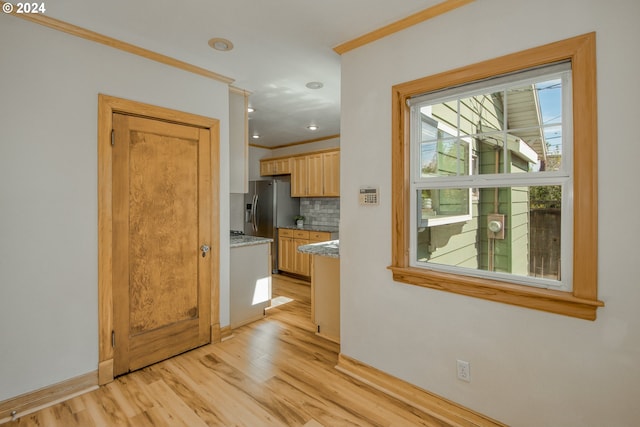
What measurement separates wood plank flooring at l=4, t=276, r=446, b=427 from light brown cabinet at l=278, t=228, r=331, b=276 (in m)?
2.50

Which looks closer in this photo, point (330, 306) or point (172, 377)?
point (172, 377)

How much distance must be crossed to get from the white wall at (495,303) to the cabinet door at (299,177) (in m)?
3.40

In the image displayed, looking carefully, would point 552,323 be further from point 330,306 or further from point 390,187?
point 330,306

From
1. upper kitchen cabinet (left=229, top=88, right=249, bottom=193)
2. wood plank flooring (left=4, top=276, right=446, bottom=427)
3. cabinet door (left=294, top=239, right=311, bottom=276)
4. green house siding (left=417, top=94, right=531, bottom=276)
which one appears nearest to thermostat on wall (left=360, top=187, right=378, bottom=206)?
green house siding (left=417, top=94, right=531, bottom=276)

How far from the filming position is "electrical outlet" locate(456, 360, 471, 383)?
1874 mm

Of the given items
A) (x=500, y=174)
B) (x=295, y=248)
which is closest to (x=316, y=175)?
(x=295, y=248)

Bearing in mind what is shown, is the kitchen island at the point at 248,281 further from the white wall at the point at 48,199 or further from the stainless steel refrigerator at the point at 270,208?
the stainless steel refrigerator at the point at 270,208

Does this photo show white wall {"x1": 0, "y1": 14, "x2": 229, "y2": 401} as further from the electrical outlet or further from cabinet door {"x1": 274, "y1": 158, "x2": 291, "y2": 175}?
cabinet door {"x1": 274, "y1": 158, "x2": 291, "y2": 175}

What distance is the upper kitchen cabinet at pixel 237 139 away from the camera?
3.32m

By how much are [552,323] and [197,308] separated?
271 centimetres

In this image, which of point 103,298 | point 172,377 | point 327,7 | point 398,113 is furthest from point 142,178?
point 398,113

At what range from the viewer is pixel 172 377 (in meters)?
2.39

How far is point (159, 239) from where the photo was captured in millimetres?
2605

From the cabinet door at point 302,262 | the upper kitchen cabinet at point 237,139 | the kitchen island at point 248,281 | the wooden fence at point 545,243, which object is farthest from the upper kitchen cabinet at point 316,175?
the wooden fence at point 545,243
